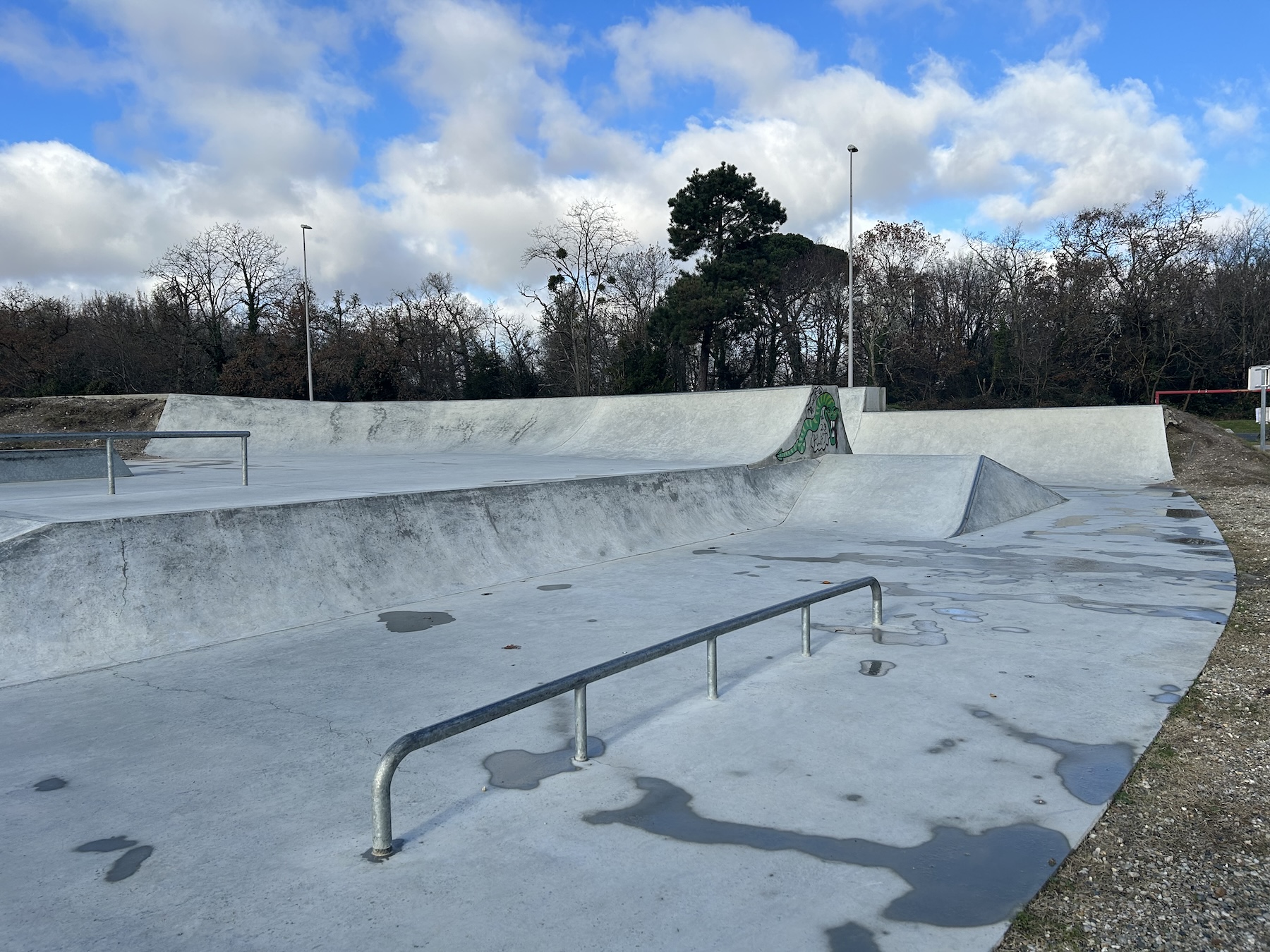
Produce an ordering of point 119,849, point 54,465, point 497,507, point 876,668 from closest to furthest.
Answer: point 119,849
point 876,668
point 497,507
point 54,465

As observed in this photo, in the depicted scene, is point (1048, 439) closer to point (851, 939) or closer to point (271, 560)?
point (271, 560)

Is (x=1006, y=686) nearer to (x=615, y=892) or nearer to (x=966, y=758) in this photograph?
(x=966, y=758)

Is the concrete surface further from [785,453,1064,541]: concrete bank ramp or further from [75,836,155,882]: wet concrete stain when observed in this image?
[75,836,155,882]: wet concrete stain

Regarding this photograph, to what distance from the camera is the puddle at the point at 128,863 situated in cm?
275

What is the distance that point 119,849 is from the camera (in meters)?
2.94

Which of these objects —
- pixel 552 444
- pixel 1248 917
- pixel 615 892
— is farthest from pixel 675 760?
pixel 552 444

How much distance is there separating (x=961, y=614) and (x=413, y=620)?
4.49m

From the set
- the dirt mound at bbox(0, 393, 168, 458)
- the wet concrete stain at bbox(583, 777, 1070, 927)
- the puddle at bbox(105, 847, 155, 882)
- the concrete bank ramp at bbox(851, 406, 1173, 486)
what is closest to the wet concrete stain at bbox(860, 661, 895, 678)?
the wet concrete stain at bbox(583, 777, 1070, 927)

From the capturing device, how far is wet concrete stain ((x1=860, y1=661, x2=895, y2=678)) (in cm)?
501

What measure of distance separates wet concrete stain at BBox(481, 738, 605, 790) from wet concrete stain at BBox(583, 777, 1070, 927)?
1.49 ft

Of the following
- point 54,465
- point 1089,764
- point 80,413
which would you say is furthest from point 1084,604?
point 80,413

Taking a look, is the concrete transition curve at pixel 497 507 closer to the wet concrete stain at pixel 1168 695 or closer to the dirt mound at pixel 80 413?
the dirt mound at pixel 80 413

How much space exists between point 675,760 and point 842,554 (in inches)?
246

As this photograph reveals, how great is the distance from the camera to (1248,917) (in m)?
A: 2.51
